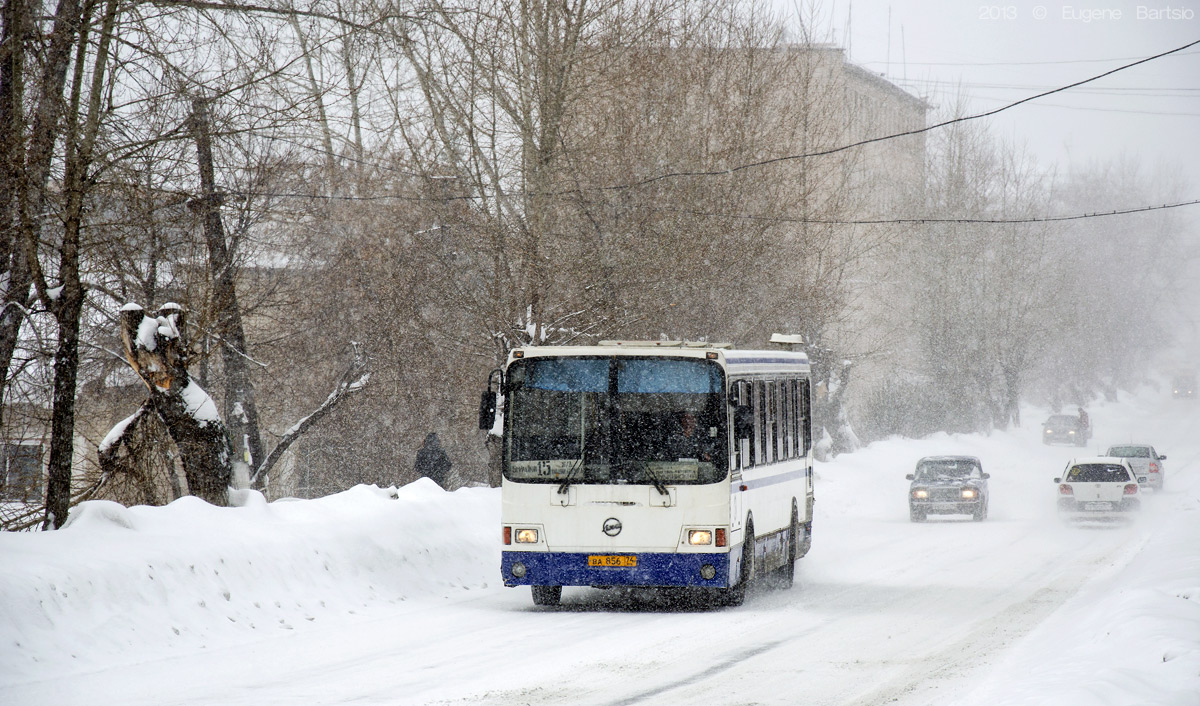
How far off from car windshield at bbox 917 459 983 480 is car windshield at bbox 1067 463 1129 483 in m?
2.20

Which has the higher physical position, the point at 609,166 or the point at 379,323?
the point at 609,166

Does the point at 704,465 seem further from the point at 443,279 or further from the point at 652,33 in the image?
the point at 652,33

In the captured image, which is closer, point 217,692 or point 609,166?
point 217,692

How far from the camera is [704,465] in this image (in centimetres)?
1505

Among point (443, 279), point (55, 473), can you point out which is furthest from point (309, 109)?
point (443, 279)

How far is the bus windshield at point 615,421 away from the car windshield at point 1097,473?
66.9 ft

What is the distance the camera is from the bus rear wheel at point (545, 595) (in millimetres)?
15516

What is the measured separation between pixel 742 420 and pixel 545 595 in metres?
2.90

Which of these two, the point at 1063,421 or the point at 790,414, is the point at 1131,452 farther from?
the point at 790,414

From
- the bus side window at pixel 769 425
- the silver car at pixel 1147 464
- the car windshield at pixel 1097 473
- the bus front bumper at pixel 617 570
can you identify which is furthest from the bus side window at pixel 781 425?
the silver car at pixel 1147 464

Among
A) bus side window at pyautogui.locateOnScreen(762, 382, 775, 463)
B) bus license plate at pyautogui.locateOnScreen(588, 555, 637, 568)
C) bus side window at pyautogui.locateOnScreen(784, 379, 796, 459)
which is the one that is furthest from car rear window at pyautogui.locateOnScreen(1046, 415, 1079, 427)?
bus license plate at pyautogui.locateOnScreen(588, 555, 637, 568)

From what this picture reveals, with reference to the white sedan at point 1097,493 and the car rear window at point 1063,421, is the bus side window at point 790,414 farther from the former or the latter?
the car rear window at point 1063,421

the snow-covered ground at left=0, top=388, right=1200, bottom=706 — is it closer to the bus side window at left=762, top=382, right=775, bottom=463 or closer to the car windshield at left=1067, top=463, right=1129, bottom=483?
the bus side window at left=762, top=382, right=775, bottom=463

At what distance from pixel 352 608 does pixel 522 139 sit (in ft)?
53.4
